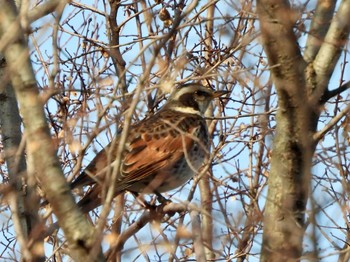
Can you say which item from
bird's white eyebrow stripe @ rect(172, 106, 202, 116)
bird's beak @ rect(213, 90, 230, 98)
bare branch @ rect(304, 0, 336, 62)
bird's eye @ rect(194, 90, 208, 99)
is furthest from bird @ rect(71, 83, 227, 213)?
bare branch @ rect(304, 0, 336, 62)

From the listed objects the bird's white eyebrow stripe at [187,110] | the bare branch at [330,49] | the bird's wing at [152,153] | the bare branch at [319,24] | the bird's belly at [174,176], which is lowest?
the bare branch at [330,49]

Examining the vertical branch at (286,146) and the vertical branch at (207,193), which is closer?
the vertical branch at (286,146)

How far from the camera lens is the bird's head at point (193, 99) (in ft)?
33.7

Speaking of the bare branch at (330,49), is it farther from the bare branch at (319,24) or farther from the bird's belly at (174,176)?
the bird's belly at (174,176)

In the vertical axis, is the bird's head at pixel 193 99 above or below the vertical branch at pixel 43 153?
above

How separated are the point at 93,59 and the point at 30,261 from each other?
5503 millimetres

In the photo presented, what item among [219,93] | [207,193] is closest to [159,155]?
[207,193]

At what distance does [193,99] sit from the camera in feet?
34.1

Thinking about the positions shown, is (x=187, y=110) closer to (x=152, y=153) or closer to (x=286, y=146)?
(x=152, y=153)

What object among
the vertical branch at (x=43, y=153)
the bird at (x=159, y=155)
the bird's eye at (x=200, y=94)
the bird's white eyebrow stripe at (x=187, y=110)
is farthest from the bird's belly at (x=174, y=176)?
the vertical branch at (x=43, y=153)

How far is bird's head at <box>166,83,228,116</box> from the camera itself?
33.7 ft

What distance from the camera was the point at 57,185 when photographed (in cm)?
498

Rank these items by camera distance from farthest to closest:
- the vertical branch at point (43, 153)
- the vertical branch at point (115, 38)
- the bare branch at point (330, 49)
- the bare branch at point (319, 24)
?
1. the vertical branch at point (115, 38)
2. the bare branch at point (319, 24)
3. the bare branch at point (330, 49)
4. the vertical branch at point (43, 153)

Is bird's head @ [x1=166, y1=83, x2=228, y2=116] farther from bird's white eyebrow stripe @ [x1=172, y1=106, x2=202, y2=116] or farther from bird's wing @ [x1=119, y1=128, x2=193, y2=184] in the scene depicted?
bird's wing @ [x1=119, y1=128, x2=193, y2=184]
